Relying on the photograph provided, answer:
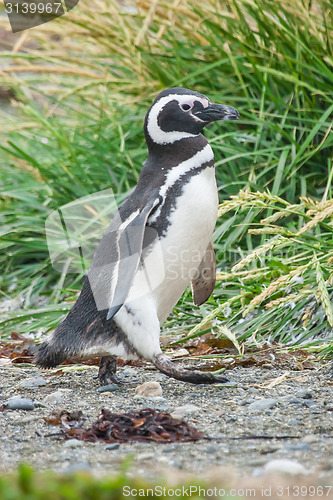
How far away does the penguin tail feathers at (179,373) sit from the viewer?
3.02 metres

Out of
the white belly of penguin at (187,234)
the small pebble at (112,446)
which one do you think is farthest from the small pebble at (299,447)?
the white belly of penguin at (187,234)

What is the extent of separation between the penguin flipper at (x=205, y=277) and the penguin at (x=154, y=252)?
9.0 inches

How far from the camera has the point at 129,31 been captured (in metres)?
5.48

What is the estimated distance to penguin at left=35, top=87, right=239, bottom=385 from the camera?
306 cm

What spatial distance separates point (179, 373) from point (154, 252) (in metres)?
0.49

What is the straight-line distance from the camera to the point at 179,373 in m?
3.02

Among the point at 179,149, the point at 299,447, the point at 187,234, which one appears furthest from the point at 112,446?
the point at 179,149

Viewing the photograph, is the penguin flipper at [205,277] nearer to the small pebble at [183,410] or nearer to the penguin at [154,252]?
the penguin at [154,252]

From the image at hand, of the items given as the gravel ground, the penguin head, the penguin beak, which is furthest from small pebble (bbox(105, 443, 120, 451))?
the penguin beak

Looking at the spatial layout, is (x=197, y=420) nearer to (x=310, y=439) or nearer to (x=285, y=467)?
(x=310, y=439)

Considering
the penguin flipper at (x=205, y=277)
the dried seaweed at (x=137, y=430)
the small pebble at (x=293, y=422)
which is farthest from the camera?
the penguin flipper at (x=205, y=277)

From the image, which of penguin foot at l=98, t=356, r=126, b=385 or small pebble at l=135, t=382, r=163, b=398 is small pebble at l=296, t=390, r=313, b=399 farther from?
penguin foot at l=98, t=356, r=126, b=385

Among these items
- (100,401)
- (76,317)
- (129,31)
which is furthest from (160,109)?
(129,31)

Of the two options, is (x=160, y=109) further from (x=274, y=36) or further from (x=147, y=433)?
(x=274, y=36)
